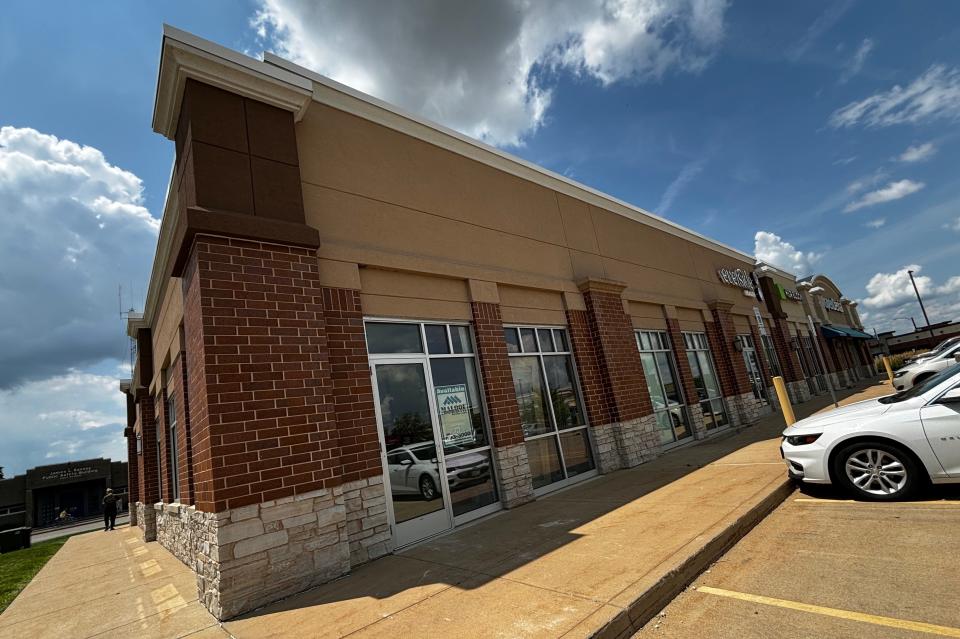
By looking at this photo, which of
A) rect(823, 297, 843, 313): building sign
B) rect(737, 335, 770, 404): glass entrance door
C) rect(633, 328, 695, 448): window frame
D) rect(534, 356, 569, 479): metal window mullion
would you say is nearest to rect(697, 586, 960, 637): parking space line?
rect(534, 356, 569, 479): metal window mullion

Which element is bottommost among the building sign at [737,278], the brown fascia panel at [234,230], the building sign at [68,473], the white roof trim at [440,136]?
the building sign at [68,473]

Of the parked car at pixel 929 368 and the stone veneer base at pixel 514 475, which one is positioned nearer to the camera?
the stone veneer base at pixel 514 475

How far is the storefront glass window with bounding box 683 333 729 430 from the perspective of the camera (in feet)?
46.0

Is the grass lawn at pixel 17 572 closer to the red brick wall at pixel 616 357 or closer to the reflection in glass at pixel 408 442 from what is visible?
the reflection in glass at pixel 408 442

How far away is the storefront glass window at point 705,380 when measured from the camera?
552 inches

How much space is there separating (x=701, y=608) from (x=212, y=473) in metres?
4.67

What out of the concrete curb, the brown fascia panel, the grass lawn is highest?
the brown fascia panel

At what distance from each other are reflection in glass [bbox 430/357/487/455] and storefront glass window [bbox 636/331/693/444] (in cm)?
572

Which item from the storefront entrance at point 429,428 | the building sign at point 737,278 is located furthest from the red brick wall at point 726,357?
the storefront entrance at point 429,428

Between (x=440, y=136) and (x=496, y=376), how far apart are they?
4.81 m

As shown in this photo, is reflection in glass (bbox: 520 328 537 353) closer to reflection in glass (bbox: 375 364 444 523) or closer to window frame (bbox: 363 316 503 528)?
window frame (bbox: 363 316 503 528)

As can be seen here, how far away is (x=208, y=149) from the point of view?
19.0 ft

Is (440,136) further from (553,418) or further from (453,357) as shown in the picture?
(553,418)

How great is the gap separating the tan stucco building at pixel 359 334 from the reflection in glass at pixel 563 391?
63 mm
